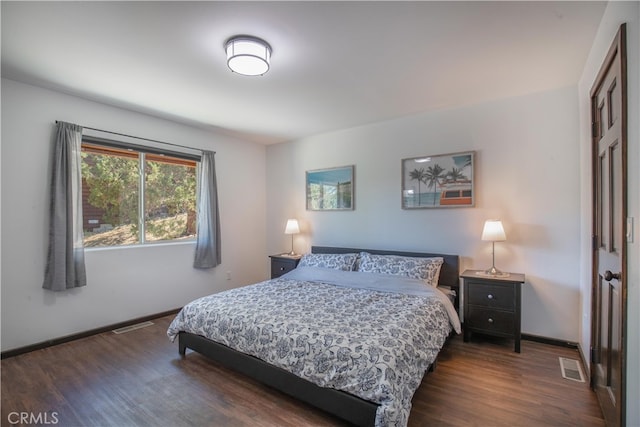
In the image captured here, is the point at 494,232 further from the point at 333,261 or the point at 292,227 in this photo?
the point at 292,227

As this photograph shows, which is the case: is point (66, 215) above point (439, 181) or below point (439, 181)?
below

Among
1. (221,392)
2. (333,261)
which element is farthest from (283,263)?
(221,392)

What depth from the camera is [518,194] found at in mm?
3158

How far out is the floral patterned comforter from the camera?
174cm

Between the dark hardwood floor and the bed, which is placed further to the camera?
the dark hardwood floor

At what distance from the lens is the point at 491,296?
294 centimetres

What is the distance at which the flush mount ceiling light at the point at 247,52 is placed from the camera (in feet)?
6.84

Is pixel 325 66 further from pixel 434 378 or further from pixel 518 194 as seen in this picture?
pixel 434 378

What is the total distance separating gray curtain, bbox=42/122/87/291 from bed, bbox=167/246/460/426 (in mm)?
1247

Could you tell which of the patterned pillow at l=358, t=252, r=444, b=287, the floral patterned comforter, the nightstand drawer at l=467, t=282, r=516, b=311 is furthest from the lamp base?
the floral patterned comforter

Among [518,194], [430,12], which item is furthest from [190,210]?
[518,194]

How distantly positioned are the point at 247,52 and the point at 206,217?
8.71ft

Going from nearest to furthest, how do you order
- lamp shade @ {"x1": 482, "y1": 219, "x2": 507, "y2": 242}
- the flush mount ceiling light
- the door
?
1. the door
2. the flush mount ceiling light
3. lamp shade @ {"x1": 482, "y1": 219, "x2": 507, "y2": 242}

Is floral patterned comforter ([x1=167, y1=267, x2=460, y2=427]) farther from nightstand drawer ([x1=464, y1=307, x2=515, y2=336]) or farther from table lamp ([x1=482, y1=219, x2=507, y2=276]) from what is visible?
table lamp ([x1=482, y1=219, x2=507, y2=276])
